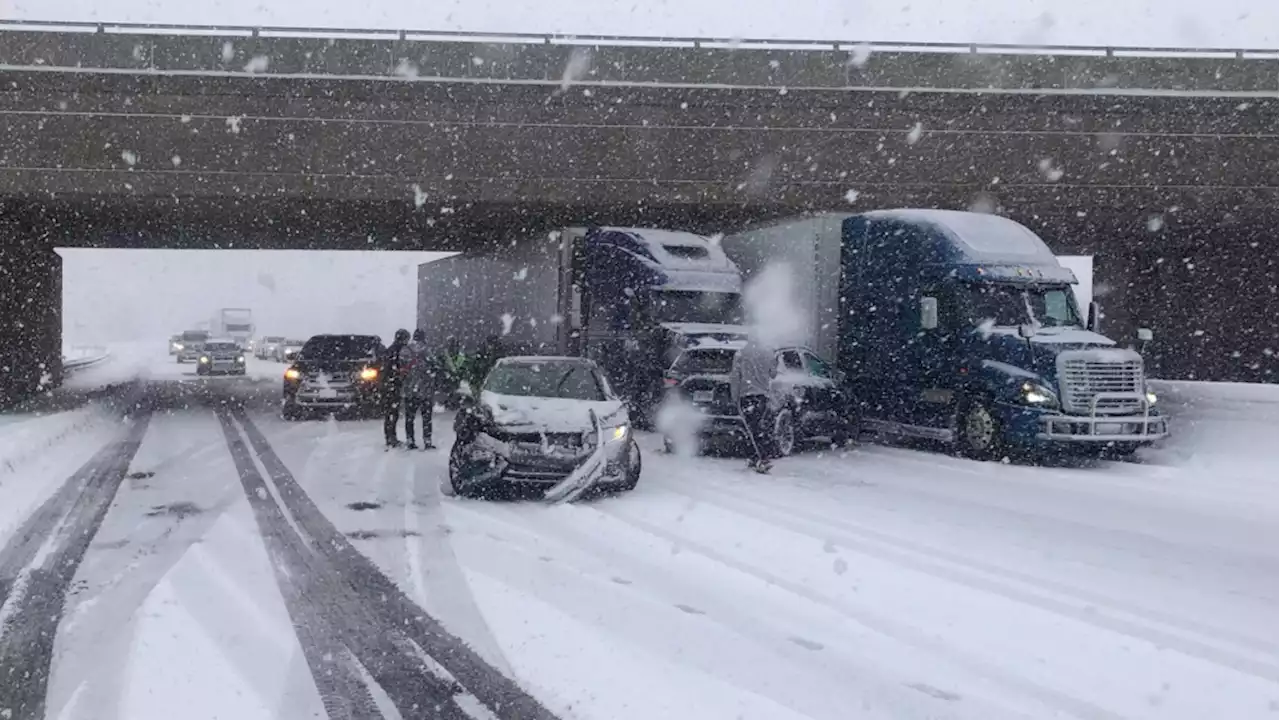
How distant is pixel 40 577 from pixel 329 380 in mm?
13946

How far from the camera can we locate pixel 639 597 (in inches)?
274

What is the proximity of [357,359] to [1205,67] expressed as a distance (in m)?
20.5

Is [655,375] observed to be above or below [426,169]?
below

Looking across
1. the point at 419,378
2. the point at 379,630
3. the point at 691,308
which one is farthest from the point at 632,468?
the point at 691,308

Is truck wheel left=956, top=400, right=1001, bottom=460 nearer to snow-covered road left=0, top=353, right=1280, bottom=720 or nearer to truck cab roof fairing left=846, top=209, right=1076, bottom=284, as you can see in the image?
truck cab roof fairing left=846, top=209, right=1076, bottom=284

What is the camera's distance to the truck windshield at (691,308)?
1805 centimetres

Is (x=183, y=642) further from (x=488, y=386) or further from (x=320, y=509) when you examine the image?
(x=488, y=386)

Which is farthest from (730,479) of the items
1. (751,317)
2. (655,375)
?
(751,317)

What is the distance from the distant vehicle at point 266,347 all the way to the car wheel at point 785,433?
55182 mm

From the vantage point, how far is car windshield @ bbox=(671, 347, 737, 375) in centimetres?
1648

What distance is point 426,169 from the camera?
71.8 feet

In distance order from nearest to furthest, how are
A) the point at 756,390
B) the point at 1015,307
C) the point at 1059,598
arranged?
the point at 1059,598 < the point at 756,390 < the point at 1015,307

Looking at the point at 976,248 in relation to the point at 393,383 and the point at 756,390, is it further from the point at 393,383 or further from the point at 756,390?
the point at 393,383

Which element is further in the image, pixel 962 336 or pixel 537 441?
pixel 962 336
